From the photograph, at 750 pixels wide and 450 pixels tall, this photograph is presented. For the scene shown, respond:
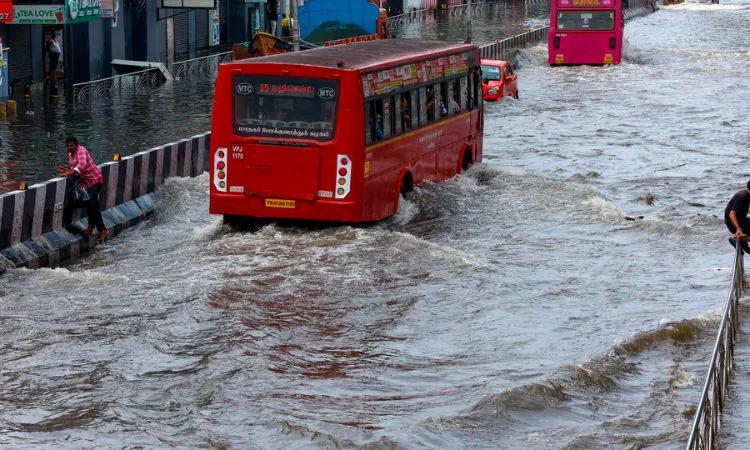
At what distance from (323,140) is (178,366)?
6108mm

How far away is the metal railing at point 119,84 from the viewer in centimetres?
3834

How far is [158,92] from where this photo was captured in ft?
136

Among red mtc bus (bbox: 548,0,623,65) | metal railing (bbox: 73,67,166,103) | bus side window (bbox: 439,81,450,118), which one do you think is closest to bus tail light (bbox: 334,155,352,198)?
bus side window (bbox: 439,81,450,118)

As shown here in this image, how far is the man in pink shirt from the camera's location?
1902cm

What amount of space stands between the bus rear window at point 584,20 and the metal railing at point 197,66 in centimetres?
1235

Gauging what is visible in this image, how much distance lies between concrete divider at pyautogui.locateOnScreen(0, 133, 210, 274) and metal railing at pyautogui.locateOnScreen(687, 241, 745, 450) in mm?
8867

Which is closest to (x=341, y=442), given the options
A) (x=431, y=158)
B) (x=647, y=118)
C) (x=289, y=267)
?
(x=289, y=267)

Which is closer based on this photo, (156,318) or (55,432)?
(55,432)

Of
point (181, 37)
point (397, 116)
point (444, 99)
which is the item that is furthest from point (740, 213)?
point (181, 37)

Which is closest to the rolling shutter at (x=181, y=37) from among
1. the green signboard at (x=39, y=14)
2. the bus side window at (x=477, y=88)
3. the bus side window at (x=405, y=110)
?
the green signboard at (x=39, y=14)

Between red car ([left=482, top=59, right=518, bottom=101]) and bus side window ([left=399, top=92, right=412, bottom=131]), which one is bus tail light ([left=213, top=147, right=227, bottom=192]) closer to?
bus side window ([left=399, top=92, right=412, bottom=131])

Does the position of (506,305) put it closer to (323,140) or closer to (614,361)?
(614,361)

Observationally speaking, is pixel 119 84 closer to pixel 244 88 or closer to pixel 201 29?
pixel 201 29

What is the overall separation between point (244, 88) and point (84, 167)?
2.50 meters
